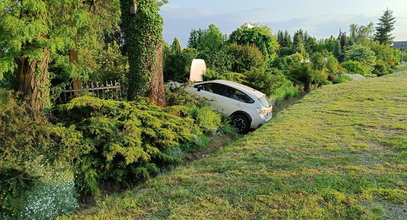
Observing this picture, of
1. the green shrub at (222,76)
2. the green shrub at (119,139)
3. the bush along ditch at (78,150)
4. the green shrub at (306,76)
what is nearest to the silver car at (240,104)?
the bush along ditch at (78,150)

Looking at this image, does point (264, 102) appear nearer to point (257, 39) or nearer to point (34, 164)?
point (34, 164)

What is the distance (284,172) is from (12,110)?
4.54m

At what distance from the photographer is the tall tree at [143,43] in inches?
311

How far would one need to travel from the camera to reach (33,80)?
258 inches

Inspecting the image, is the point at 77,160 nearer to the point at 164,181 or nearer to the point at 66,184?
the point at 66,184

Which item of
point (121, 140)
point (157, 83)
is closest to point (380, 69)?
point (157, 83)

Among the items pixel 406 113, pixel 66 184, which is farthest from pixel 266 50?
pixel 66 184

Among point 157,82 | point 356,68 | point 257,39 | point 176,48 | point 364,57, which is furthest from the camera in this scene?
point 364,57

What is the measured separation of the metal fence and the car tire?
12.1ft

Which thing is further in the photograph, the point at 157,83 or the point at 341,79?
the point at 341,79

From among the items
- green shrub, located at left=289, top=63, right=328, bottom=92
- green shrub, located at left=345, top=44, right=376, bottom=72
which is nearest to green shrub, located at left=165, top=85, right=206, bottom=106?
green shrub, located at left=289, top=63, right=328, bottom=92

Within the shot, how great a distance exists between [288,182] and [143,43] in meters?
5.34

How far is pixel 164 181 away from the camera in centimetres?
498

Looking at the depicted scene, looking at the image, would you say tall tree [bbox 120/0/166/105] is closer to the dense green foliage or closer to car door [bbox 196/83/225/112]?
car door [bbox 196/83/225/112]
